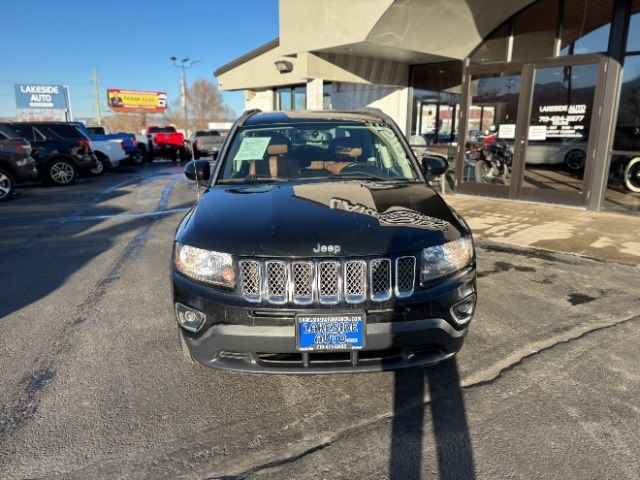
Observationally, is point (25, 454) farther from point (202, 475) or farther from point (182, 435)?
→ point (202, 475)

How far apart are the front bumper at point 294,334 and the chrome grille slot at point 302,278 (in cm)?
10

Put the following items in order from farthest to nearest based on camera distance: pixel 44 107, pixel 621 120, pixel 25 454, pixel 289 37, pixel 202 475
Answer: pixel 44 107
pixel 289 37
pixel 621 120
pixel 25 454
pixel 202 475

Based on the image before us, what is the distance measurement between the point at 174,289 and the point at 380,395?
4.70 ft

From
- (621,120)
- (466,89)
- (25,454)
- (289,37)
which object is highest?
(289,37)

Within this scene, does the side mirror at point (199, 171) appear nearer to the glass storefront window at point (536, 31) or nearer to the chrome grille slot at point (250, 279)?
the chrome grille slot at point (250, 279)

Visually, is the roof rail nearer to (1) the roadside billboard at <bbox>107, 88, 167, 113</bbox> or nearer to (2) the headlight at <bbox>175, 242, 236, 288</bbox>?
(2) the headlight at <bbox>175, 242, 236, 288</bbox>

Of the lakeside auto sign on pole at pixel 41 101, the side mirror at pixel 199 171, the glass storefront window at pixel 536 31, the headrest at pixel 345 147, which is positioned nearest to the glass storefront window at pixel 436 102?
the glass storefront window at pixel 536 31

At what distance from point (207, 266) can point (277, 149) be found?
5.61 feet

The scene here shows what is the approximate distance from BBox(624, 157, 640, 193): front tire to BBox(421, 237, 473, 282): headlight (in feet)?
27.8

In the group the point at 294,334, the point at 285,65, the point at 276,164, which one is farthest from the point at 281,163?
the point at 285,65

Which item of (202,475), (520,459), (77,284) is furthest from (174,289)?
(77,284)

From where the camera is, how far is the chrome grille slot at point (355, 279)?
101 inches

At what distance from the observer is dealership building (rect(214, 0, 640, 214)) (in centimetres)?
857

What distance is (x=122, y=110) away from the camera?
73250 millimetres
